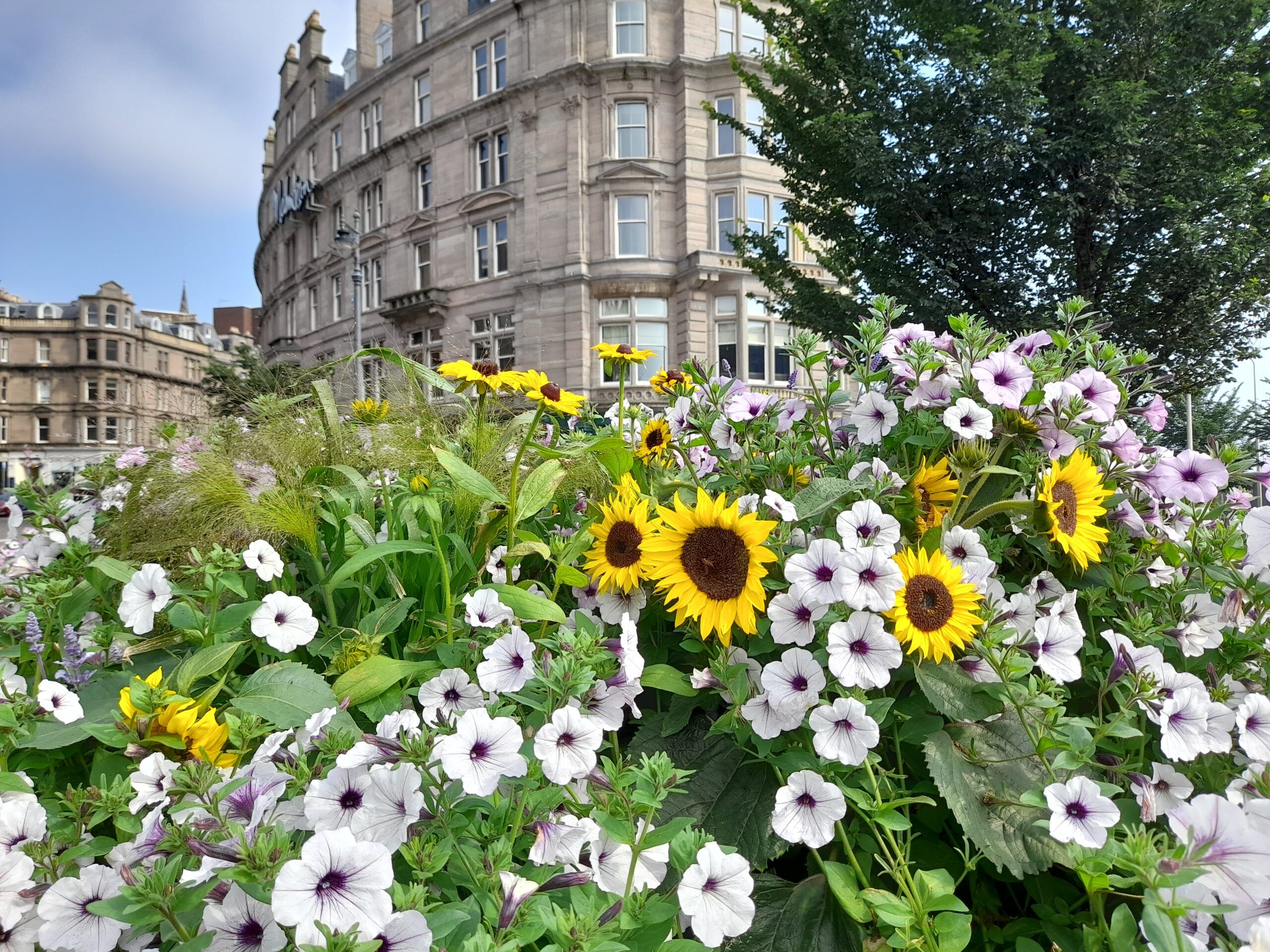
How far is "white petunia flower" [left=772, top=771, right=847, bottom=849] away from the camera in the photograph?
0.95m

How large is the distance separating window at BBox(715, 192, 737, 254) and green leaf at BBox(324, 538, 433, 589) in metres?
21.7

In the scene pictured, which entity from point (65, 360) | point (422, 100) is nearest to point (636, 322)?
point (422, 100)

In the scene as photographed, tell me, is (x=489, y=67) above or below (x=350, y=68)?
below

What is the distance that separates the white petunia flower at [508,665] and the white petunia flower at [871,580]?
0.45m

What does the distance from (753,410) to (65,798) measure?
1.37 m

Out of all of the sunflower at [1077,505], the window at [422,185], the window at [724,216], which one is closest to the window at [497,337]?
the window at [422,185]

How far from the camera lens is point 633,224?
2222 centimetres

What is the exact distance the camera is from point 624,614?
1.23 meters

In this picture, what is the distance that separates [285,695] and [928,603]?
979 mm

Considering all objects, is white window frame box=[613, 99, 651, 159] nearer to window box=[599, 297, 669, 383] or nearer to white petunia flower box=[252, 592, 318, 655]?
window box=[599, 297, 669, 383]

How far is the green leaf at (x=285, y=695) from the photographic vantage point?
1.08 m

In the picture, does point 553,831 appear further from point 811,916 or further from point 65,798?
point 65,798

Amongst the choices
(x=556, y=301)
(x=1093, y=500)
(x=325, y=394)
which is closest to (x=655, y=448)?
(x=325, y=394)

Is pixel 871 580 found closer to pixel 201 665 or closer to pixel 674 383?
pixel 674 383
